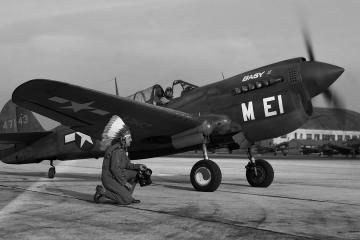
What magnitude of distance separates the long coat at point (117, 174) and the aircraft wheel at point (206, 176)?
1960 mm

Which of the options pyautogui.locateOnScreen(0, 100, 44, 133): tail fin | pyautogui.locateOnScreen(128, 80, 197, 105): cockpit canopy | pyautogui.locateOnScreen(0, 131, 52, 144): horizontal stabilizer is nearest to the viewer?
pyautogui.locateOnScreen(128, 80, 197, 105): cockpit canopy

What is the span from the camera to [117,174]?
665 centimetres

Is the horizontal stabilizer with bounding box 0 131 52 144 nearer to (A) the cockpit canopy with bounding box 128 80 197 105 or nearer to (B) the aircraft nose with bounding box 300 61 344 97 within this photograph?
(A) the cockpit canopy with bounding box 128 80 197 105

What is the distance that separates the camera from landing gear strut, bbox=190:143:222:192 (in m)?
8.37

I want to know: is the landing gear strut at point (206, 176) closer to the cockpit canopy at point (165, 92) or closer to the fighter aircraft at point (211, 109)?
the fighter aircraft at point (211, 109)

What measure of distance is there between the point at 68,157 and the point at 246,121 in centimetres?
536

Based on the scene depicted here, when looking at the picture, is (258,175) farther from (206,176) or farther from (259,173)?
(206,176)

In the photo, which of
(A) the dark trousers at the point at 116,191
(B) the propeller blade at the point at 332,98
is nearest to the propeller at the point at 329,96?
(B) the propeller blade at the point at 332,98

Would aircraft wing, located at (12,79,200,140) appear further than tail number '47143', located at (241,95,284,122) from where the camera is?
No

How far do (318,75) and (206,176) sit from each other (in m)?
2.96

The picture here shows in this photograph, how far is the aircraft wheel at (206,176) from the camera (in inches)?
329

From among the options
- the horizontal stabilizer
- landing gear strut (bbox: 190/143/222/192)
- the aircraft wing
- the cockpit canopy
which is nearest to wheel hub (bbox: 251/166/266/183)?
landing gear strut (bbox: 190/143/222/192)

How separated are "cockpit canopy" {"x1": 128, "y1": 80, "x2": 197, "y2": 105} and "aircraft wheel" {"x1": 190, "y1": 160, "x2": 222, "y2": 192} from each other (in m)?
2.13

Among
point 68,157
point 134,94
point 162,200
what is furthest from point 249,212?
point 68,157
